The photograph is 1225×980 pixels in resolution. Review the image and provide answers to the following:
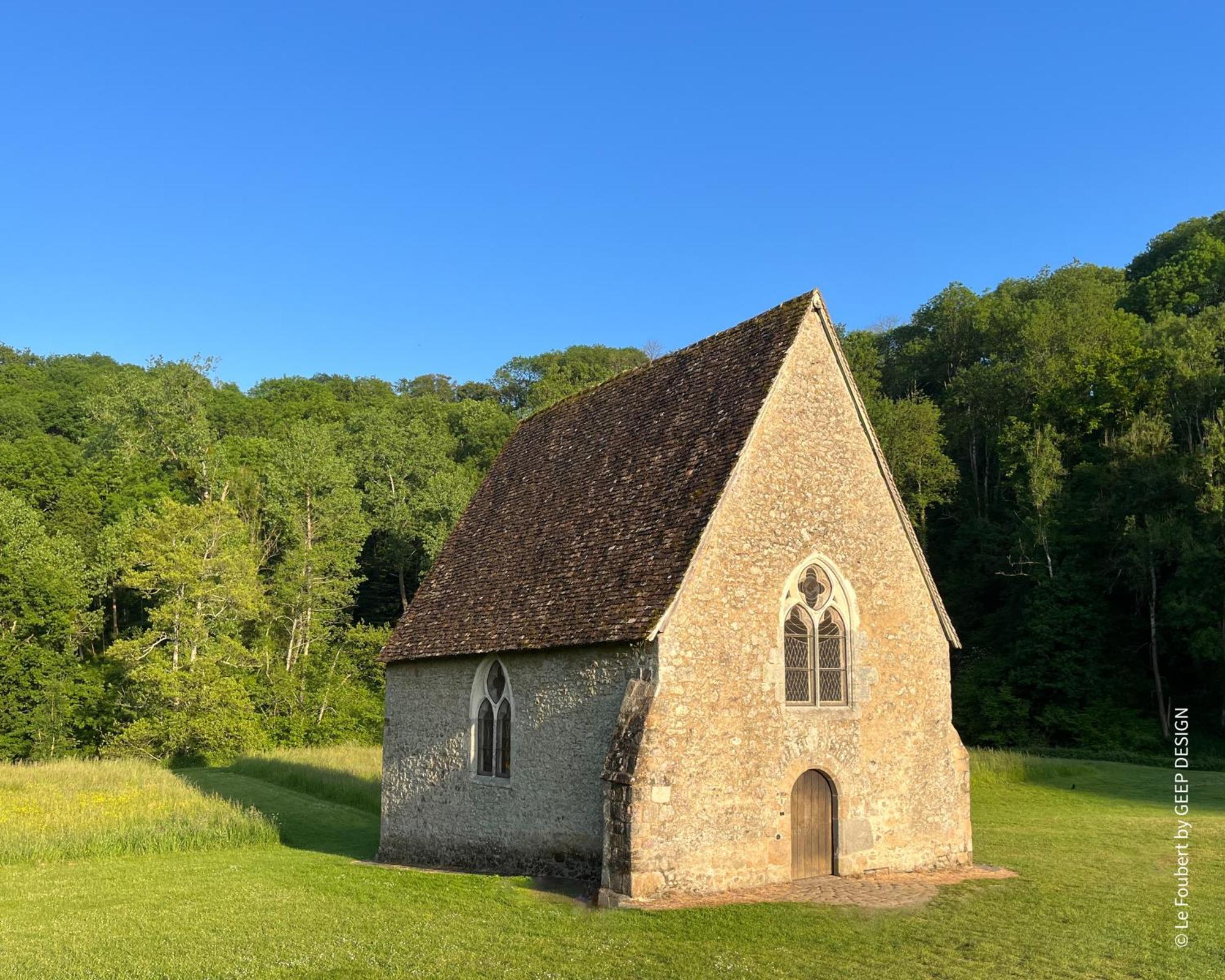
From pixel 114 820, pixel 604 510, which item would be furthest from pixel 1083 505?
pixel 114 820

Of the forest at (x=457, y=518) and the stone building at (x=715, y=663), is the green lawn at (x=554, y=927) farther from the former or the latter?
the forest at (x=457, y=518)

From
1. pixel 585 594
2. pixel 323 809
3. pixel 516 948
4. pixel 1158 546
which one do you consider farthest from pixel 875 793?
pixel 1158 546

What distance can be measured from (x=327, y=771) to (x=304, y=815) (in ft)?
24.1

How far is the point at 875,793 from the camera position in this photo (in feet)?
55.6

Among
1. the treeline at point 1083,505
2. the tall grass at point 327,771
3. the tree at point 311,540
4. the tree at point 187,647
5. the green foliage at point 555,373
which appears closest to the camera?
the tall grass at point 327,771

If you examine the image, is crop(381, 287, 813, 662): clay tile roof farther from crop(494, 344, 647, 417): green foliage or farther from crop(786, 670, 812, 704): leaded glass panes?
crop(494, 344, 647, 417): green foliage

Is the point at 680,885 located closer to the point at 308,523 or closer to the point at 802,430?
the point at 802,430

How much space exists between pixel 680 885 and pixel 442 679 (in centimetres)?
772

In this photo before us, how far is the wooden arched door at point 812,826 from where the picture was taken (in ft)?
52.7

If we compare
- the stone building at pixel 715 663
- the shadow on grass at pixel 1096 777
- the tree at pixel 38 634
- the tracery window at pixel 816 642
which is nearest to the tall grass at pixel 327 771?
the tree at pixel 38 634

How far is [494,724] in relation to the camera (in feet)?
62.4

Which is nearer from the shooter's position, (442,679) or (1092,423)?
(442,679)

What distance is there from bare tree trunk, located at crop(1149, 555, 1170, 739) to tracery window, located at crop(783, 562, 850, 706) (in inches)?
1224

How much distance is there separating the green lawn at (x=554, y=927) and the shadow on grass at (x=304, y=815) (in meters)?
3.66
